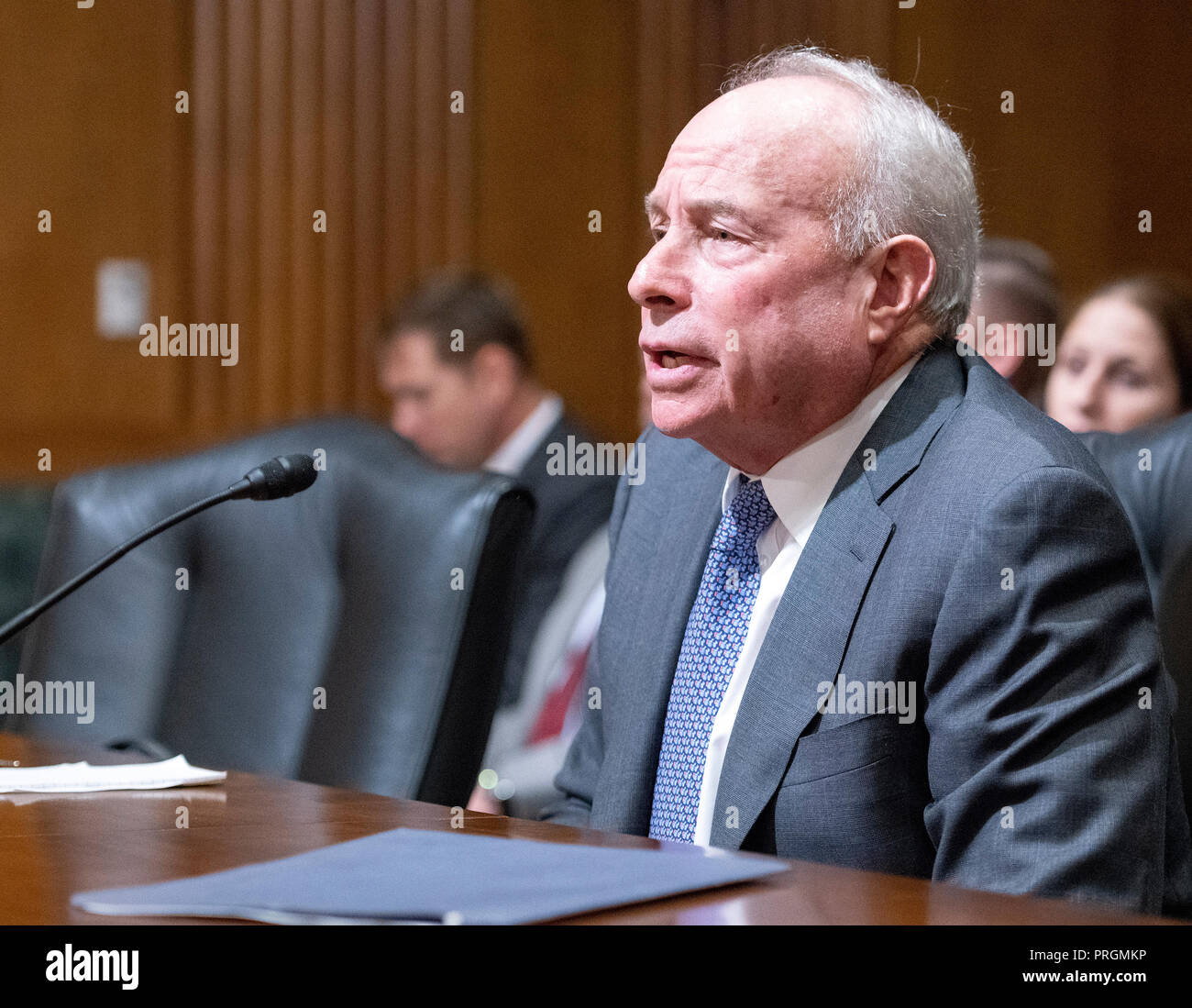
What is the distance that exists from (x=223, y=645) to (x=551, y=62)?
8.60 feet

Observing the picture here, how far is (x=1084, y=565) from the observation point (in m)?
1.17

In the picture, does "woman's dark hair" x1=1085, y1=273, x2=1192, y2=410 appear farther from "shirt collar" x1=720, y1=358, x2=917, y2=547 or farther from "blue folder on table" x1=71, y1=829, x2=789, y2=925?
"blue folder on table" x1=71, y1=829, x2=789, y2=925

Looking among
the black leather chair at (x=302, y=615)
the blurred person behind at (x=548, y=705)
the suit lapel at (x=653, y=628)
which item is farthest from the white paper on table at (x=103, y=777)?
the blurred person behind at (x=548, y=705)

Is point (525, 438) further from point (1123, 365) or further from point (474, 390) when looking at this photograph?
point (1123, 365)

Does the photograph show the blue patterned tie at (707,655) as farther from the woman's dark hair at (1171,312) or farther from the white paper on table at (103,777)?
the woman's dark hair at (1171,312)

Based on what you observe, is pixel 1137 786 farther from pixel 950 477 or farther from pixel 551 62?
pixel 551 62

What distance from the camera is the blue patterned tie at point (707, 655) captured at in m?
1.36

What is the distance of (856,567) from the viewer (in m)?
1.27

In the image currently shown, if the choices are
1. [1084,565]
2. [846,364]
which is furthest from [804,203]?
[1084,565]

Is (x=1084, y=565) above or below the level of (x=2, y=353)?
below

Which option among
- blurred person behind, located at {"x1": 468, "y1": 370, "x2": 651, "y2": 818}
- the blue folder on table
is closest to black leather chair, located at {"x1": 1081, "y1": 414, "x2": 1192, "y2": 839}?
the blue folder on table

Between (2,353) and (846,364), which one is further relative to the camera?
(2,353)

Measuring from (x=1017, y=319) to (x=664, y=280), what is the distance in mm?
1512
